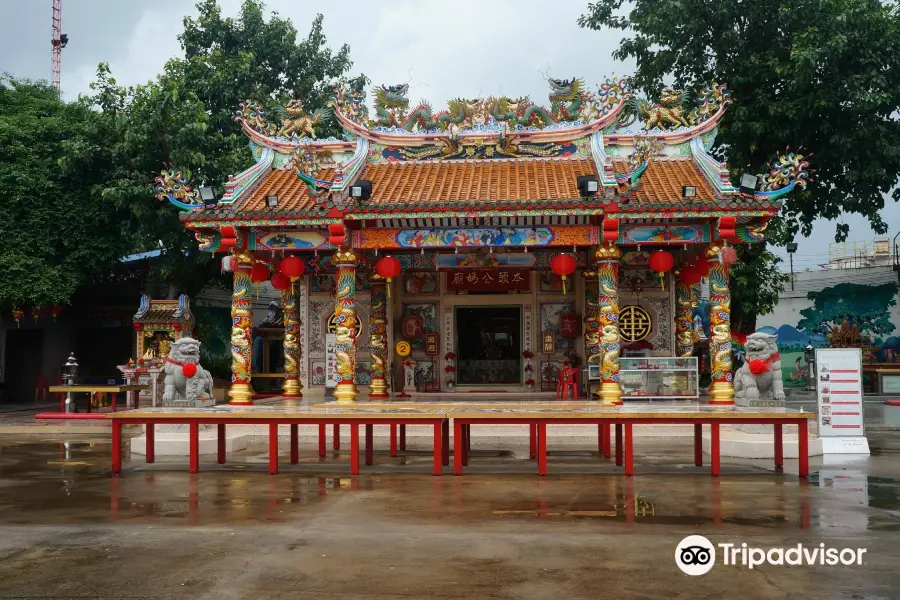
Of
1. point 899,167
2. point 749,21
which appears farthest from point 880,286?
point 749,21

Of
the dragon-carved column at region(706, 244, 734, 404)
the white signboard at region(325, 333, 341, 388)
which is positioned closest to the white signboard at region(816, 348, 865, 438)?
the dragon-carved column at region(706, 244, 734, 404)

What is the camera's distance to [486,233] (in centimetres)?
1510

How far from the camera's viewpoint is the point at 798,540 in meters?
6.23

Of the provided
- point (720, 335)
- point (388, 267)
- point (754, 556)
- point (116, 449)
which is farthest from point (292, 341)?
point (754, 556)

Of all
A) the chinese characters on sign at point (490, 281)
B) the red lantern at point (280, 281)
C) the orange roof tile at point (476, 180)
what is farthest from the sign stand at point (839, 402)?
the red lantern at point (280, 281)

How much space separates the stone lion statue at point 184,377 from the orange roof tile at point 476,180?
413 cm

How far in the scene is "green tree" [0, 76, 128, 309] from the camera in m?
21.8

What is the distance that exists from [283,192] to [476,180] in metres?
3.86

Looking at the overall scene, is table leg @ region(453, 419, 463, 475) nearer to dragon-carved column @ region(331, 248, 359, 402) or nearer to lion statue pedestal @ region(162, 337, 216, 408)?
lion statue pedestal @ region(162, 337, 216, 408)

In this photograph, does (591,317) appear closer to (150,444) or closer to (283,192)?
(283,192)

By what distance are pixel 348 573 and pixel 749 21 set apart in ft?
66.9

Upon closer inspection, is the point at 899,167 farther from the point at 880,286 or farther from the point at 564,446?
the point at 564,446

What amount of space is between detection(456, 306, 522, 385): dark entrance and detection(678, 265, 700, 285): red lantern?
388cm

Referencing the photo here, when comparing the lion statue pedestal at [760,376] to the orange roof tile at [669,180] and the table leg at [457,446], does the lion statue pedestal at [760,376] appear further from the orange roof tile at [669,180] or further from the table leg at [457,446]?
the table leg at [457,446]
